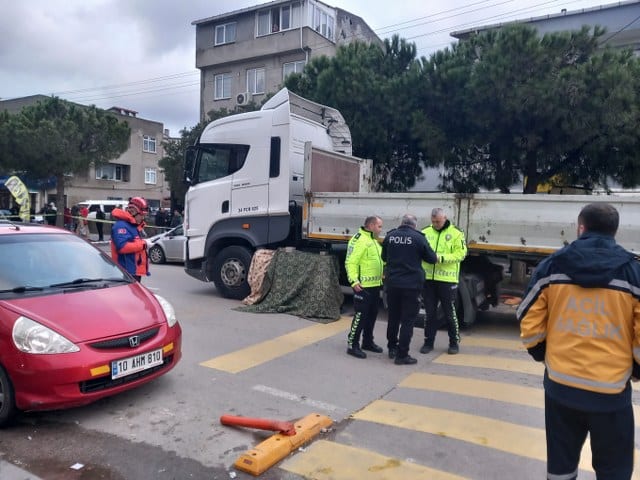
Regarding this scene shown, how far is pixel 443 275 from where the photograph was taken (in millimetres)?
6312

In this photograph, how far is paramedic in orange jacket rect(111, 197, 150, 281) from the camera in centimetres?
672

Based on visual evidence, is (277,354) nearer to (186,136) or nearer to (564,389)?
(564,389)

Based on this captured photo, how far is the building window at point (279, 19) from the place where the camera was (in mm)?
29609

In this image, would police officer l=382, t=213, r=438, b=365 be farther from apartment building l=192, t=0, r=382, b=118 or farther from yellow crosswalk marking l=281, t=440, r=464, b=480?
apartment building l=192, t=0, r=382, b=118

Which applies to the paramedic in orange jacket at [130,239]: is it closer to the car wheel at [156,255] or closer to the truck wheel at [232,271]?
the truck wheel at [232,271]

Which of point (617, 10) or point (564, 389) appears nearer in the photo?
point (564, 389)

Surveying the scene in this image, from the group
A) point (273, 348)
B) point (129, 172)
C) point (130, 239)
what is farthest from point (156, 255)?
point (129, 172)

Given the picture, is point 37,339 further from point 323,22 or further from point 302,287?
point 323,22

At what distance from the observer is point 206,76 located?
32969 millimetres

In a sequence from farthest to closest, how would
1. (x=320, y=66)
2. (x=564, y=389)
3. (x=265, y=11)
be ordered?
(x=265, y=11), (x=320, y=66), (x=564, y=389)

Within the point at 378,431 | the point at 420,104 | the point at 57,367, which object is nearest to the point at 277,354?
the point at 378,431

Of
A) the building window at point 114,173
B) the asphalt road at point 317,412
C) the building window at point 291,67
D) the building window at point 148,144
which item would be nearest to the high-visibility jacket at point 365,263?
the asphalt road at point 317,412

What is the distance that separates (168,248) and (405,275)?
10437mm

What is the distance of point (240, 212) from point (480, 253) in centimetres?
416
